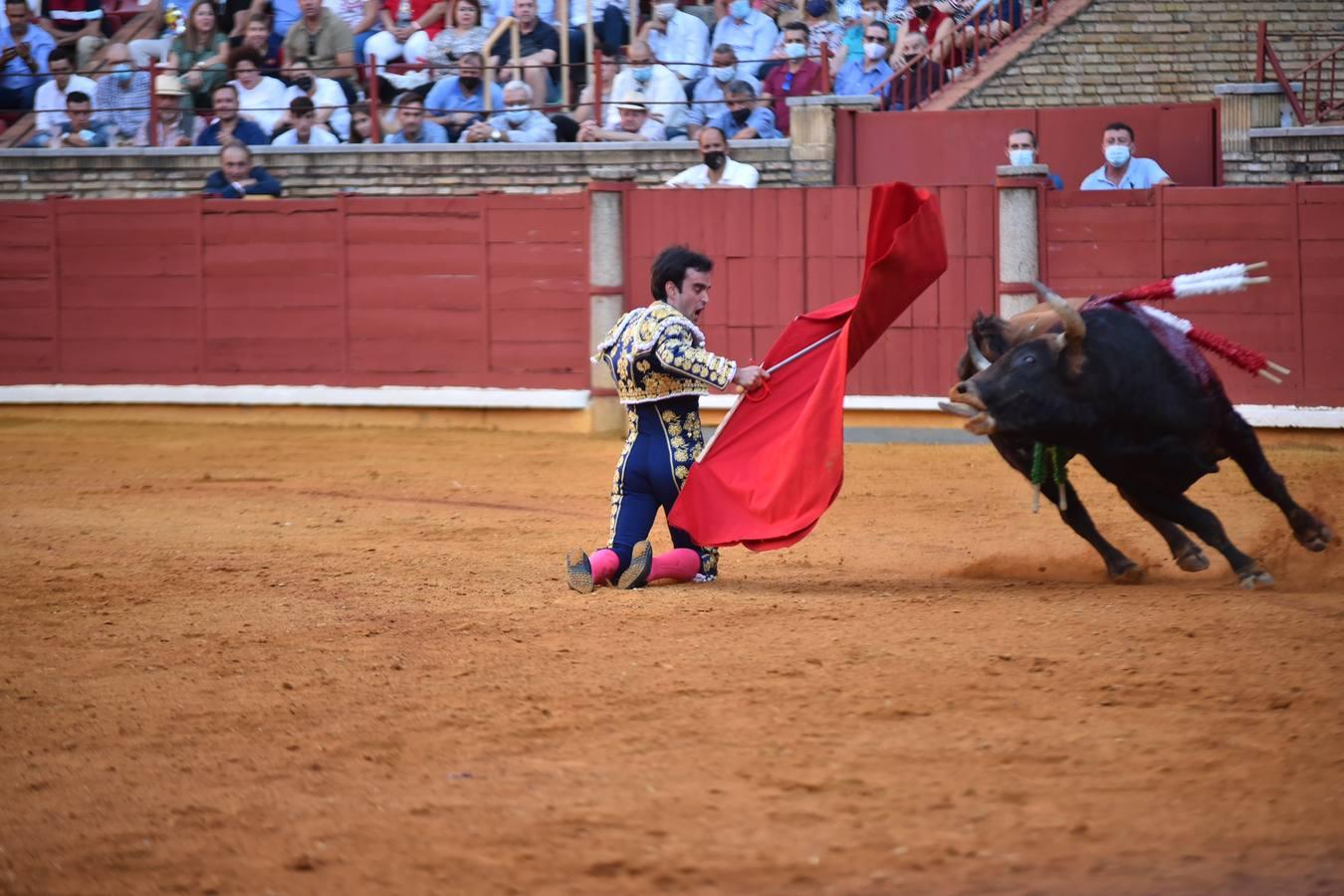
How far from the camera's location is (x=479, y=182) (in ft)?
45.4

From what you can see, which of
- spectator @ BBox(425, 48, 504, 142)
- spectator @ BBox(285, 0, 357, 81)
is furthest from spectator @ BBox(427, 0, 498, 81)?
spectator @ BBox(285, 0, 357, 81)

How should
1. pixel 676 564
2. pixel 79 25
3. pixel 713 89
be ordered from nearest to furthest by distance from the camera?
pixel 676 564 < pixel 713 89 < pixel 79 25

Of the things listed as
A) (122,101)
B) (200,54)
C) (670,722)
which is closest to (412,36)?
(200,54)

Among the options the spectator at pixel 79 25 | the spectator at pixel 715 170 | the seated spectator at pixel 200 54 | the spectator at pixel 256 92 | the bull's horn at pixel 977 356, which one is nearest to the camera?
the bull's horn at pixel 977 356

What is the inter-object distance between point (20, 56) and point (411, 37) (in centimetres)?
414

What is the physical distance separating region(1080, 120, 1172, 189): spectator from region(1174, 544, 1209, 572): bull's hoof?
5896mm

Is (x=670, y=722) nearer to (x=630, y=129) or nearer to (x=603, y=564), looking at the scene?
(x=603, y=564)

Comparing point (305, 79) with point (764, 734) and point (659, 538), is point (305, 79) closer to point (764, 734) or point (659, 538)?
point (659, 538)

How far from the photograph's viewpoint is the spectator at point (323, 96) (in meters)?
14.4

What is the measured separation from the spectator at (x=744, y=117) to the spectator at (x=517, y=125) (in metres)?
1.41

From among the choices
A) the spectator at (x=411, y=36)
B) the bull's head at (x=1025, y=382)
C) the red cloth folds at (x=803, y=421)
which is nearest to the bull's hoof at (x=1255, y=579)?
the bull's head at (x=1025, y=382)

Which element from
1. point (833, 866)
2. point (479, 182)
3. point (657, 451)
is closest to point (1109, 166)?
point (479, 182)

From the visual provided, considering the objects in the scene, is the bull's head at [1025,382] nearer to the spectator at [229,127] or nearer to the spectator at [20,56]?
the spectator at [229,127]

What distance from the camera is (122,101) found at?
603 inches
